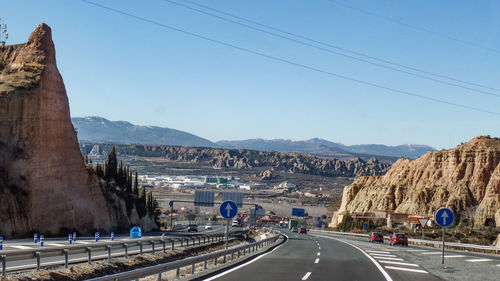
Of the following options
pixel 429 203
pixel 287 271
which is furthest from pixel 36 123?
pixel 429 203

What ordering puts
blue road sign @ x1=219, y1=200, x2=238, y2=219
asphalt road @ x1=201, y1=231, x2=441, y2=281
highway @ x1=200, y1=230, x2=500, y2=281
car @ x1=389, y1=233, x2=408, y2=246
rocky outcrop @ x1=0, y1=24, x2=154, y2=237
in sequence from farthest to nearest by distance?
1. rocky outcrop @ x1=0, y1=24, x2=154, y2=237
2. car @ x1=389, y1=233, x2=408, y2=246
3. blue road sign @ x1=219, y1=200, x2=238, y2=219
4. highway @ x1=200, y1=230, x2=500, y2=281
5. asphalt road @ x1=201, y1=231, x2=441, y2=281

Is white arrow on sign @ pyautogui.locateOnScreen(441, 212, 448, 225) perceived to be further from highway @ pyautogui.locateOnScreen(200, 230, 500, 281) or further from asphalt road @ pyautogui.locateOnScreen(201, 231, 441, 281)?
asphalt road @ pyautogui.locateOnScreen(201, 231, 441, 281)

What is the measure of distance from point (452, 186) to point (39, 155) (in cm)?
6617

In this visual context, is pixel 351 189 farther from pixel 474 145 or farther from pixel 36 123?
pixel 36 123

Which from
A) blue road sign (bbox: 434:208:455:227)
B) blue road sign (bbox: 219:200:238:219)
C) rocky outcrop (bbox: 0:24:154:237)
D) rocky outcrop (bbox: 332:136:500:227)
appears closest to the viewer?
blue road sign (bbox: 434:208:455:227)

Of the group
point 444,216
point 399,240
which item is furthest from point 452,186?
point 444,216

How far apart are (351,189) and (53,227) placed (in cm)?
8520

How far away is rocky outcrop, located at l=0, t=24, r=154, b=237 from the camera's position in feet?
162

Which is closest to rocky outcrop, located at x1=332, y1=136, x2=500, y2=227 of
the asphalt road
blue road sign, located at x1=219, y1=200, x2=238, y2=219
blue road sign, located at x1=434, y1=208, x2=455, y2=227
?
blue road sign, located at x1=434, y1=208, x2=455, y2=227

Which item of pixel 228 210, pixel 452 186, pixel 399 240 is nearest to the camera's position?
pixel 228 210

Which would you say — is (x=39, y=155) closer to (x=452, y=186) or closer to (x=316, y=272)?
(x=316, y=272)

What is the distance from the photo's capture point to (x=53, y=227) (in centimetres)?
5138

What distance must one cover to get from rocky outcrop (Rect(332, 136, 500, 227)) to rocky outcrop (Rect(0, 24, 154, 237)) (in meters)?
52.3

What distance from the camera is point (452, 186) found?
313 feet
